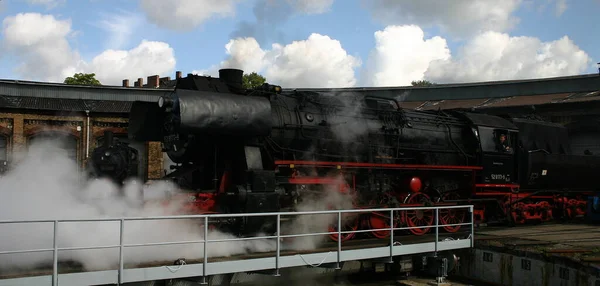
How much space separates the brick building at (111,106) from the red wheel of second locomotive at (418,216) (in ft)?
54.0

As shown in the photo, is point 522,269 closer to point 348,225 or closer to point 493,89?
point 348,225

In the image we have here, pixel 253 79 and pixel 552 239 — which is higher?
pixel 253 79

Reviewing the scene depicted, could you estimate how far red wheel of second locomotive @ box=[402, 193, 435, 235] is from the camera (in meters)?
13.7

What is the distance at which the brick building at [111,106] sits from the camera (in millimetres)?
28250

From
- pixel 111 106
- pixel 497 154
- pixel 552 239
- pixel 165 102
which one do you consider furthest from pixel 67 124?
pixel 552 239

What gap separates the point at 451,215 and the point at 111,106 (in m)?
22.6

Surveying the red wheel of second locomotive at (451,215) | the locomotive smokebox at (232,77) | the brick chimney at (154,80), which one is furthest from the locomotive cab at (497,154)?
the brick chimney at (154,80)

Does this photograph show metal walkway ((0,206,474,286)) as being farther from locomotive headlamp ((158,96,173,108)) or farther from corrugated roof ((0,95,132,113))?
corrugated roof ((0,95,132,113))

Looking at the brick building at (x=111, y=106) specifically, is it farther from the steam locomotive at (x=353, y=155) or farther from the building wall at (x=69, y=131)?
the steam locomotive at (x=353, y=155)

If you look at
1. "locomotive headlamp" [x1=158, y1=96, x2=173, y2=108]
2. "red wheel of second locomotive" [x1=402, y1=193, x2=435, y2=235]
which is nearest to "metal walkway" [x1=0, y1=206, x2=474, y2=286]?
"red wheel of second locomotive" [x1=402, y1=193, x2=435, y2=235]

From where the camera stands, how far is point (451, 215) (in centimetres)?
1462

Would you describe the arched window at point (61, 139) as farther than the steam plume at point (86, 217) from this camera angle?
Yes

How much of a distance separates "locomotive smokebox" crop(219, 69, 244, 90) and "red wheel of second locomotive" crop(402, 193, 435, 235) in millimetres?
Result: 5341

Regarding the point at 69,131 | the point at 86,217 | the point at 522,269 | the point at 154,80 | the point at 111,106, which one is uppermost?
the point at 154,80
